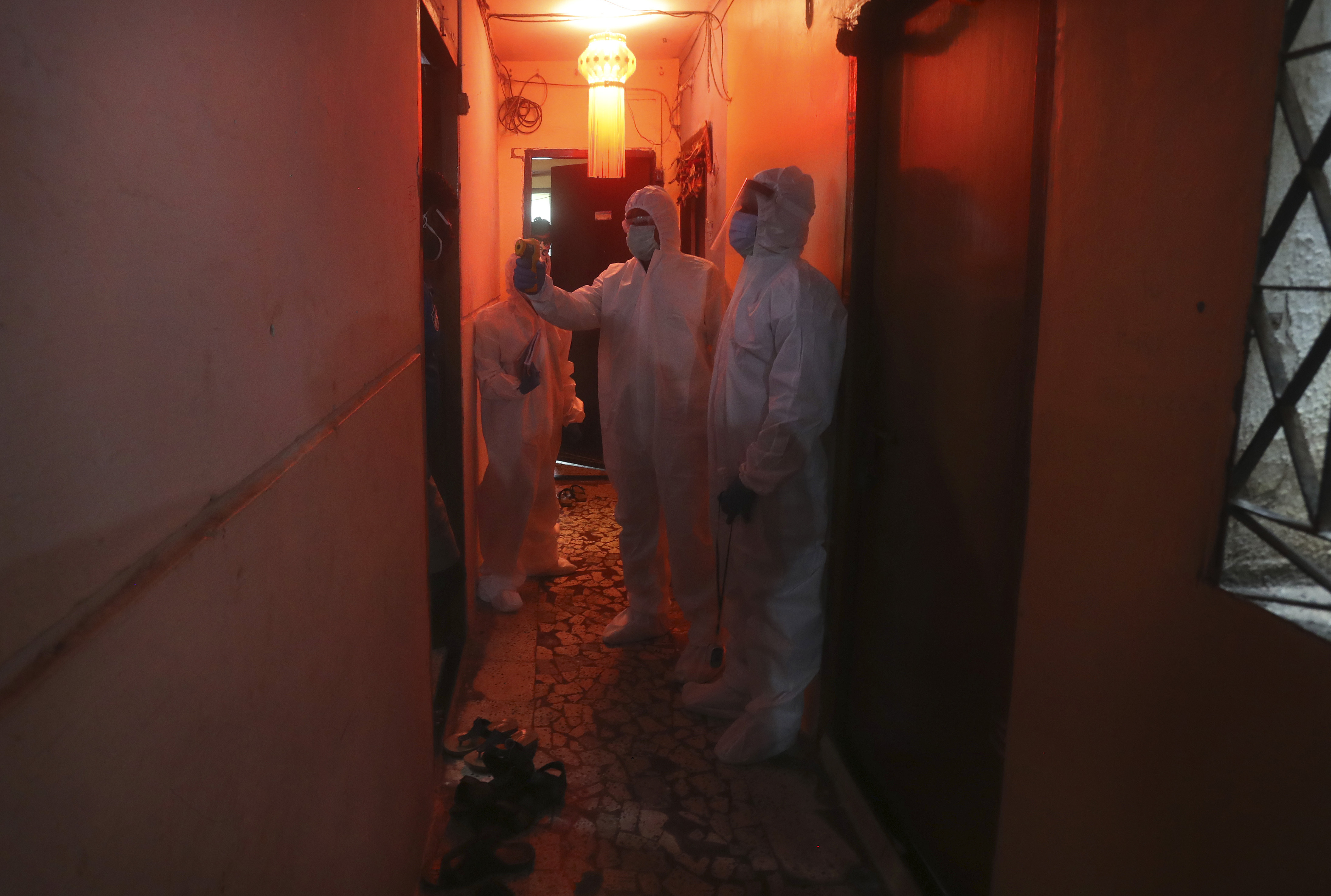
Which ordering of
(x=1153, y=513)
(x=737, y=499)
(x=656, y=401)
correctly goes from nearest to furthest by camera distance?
(x=1153, y=513)
(x=737, y=499)
(x=656, y=401)

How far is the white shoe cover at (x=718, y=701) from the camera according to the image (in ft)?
7.66

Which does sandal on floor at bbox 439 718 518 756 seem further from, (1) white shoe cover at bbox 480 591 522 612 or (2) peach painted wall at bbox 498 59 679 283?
(2) peach painted wall at bbox 498 59 679 283

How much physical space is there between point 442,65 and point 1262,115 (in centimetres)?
236

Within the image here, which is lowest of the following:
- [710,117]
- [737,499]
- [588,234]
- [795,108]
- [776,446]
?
[737,499]

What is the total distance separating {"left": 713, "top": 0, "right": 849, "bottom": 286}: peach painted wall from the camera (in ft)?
6.76

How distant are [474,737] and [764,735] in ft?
2.48

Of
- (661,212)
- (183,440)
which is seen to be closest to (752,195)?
(661,212)

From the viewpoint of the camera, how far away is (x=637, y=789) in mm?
2025

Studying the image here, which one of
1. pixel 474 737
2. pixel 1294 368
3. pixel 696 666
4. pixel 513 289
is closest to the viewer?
pixel 1294 368

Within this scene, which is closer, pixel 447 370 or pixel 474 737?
pixel 474 737

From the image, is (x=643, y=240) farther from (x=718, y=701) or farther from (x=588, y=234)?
(x=588, y=234)

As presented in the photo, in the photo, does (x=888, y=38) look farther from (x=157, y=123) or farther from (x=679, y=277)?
(x=157, y=123)

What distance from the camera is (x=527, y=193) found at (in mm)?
4961

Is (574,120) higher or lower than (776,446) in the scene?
higher
